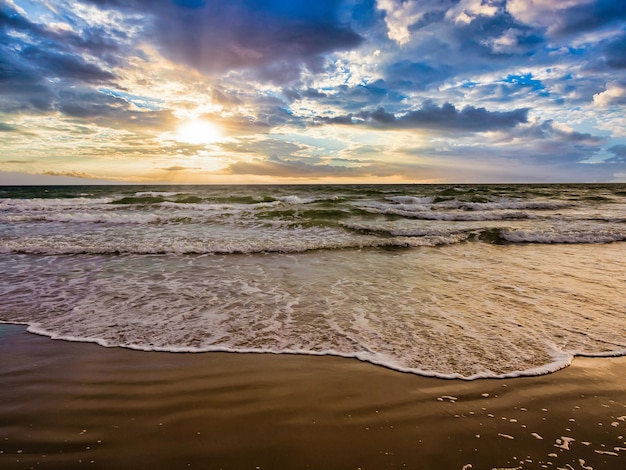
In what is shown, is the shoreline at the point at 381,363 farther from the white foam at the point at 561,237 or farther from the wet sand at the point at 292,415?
the white foam at the point at 561,237

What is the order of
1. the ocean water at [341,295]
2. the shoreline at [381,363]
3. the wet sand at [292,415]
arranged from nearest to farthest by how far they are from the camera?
the wet sand at [292,415], the shoreline at [381,363], the ocean water at [341,295]

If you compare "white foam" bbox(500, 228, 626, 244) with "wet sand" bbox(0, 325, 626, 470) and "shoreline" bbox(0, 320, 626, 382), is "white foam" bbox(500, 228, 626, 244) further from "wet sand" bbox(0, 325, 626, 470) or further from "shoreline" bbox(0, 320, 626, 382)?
"wet sand" bbox(0, 325, 626, 470)

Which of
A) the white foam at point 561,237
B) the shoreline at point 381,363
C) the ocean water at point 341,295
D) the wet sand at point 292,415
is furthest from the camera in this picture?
the white foam at point 561,237

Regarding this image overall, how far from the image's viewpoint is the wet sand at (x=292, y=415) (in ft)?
8.42

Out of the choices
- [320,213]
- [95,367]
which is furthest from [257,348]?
[320,213]

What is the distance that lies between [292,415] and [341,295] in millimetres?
3784

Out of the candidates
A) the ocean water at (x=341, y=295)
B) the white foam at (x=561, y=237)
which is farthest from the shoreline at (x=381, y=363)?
the white foam at (x=561, y=237)

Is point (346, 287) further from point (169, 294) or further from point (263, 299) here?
point (169, 294)

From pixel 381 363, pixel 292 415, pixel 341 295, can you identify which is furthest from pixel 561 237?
pixel 292 415

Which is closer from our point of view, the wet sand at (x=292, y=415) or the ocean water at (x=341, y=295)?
the wet sand at (x=292, y=415)

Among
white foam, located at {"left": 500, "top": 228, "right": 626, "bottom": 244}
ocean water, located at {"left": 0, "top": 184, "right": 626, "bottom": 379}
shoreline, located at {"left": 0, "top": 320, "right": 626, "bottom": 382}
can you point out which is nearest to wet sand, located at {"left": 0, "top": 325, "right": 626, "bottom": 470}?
shoreline, located at {"left": 0, "top": 320, "right": 626, "bottom": 382}

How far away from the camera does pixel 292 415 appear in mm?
3074

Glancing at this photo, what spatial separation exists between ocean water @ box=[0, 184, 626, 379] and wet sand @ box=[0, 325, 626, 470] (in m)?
0.40

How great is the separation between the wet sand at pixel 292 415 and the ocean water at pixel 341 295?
1.30 ft
